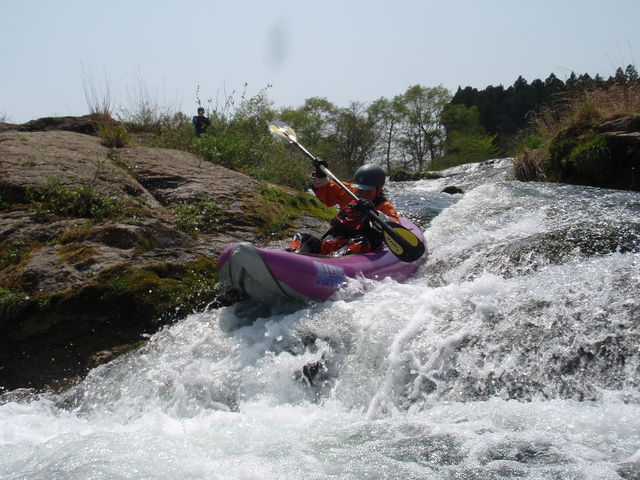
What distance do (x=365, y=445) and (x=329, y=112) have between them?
95.8 feet

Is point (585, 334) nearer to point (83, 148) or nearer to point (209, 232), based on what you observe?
point (209, 232)

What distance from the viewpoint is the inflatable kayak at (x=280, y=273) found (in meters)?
4.00

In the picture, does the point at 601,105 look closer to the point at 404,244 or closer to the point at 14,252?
the point at 404,244

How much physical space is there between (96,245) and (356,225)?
228 cm

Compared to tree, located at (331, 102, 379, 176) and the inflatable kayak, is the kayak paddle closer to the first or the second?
the inflatable kayak

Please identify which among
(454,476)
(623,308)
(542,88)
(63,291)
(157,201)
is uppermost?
(542,88)

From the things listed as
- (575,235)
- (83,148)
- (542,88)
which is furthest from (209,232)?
(542,88)

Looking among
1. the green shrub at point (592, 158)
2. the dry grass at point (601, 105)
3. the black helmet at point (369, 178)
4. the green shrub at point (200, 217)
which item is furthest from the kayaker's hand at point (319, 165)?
the dry grass at point (601, 105)

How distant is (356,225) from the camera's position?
5238 mm

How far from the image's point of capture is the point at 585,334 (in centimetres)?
314

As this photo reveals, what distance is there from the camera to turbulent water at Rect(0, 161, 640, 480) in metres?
2.44

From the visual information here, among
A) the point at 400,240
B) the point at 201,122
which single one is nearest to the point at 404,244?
the point at 400,240

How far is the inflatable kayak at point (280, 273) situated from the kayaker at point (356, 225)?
0.53 meters

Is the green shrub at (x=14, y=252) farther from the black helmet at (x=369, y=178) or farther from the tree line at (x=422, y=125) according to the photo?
the tree line at (x=422, y=125)
